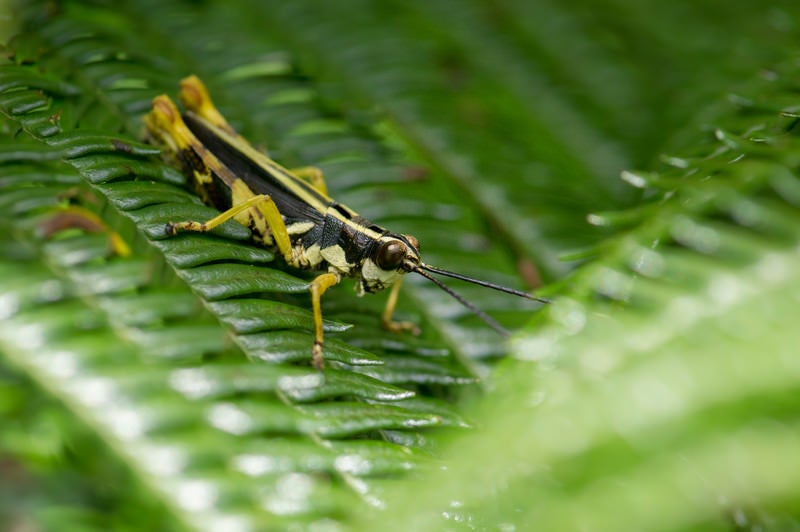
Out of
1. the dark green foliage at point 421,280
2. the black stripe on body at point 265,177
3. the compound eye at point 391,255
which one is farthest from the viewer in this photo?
the black stripe on body at point 265,177

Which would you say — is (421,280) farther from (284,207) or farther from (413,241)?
(284,207)

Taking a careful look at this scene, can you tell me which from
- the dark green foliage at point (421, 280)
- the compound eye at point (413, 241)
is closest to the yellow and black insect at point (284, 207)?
the compound eye at point (413, 241)

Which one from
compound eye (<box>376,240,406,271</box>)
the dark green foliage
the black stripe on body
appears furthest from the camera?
the black stripe on body

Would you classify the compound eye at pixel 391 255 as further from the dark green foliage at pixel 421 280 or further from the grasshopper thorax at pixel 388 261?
the dark green foliage at pixel 421 280

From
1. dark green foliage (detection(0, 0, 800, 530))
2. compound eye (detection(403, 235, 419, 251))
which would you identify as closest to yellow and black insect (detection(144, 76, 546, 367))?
compound eye (detection(403, 235, 419, 251))

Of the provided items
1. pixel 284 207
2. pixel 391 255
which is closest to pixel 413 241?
pixel 391 255

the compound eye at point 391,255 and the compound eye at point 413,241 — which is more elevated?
the compound eye at point 413,241

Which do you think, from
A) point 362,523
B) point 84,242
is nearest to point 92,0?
point 84,242

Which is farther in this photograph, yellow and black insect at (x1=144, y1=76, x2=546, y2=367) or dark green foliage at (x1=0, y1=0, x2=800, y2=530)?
yellow and black insect at (x1=144, y1=76, x2=546, y2=367)

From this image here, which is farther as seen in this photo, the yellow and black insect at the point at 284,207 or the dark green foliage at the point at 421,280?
the yellow and black insect at the point at 284,207

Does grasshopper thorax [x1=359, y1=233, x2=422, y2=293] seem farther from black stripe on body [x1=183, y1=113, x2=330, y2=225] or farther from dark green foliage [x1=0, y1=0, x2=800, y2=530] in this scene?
black stripe on body [x1=183, y1=113, x2=330, y2=225]
